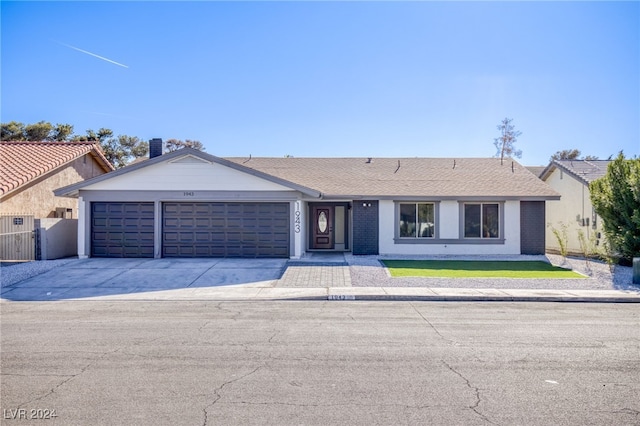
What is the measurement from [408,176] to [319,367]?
54.4 feet

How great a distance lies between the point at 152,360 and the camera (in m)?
6.24

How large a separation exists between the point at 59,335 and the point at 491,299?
375 inches

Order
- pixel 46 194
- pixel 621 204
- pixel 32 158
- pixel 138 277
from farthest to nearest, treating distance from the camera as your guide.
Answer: pixel 32 158 → pixel 46 194 → pixel 621 204 → pixel 138 277

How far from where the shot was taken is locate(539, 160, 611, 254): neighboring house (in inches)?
831

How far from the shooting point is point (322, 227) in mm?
21312

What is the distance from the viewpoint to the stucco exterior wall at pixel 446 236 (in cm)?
1952

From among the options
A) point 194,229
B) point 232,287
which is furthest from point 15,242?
point 232,287

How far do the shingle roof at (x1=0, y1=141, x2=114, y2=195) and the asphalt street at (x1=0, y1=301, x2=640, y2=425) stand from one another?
11.3 m

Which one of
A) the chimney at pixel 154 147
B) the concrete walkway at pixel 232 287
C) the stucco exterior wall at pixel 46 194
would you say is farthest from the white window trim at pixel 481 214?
the stucco exterior wall at pixel 46 194

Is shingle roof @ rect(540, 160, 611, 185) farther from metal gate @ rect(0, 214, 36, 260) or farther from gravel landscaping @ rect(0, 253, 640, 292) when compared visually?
metal gate @ rect(0, 214, 36, 260)

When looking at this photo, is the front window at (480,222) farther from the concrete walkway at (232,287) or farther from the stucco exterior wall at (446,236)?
the concrete walkway at (232,287)

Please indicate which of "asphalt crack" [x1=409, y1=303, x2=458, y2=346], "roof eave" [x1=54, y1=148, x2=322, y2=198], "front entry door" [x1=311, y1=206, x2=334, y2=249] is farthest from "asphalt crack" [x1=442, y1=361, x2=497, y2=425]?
"front entry door" [x1=311, y1=206, x2=334, y2=249]

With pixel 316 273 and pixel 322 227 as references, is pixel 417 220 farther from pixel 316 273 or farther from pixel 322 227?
pixel 316 273

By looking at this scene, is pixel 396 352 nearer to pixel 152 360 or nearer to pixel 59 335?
pixel 152 360
